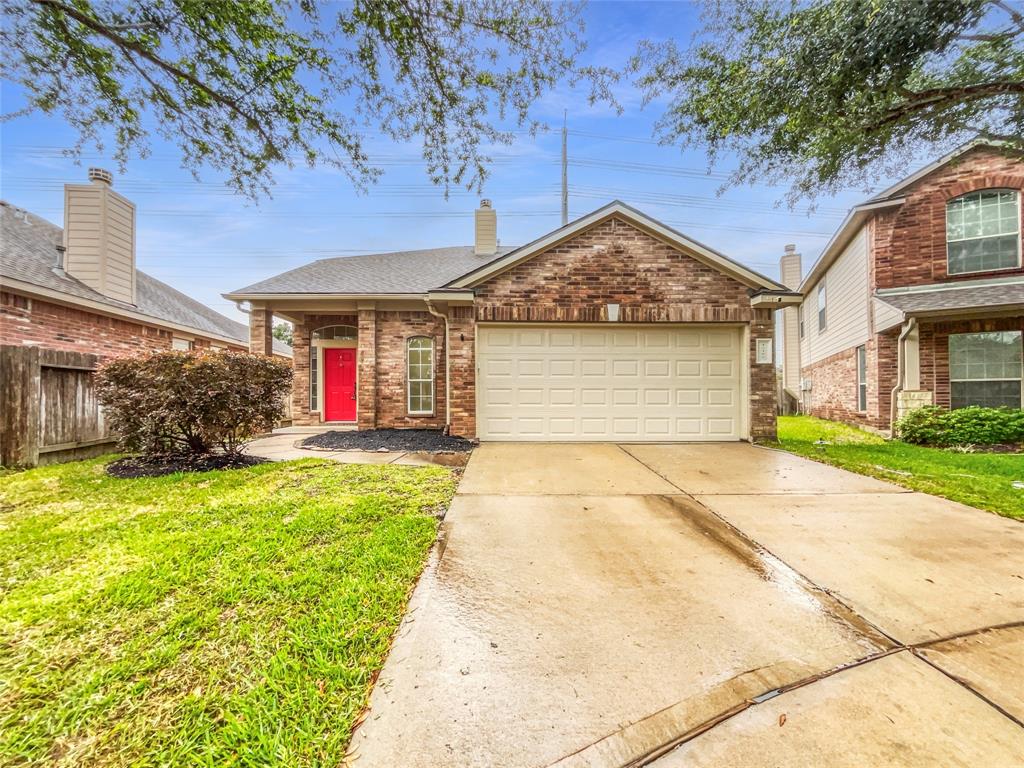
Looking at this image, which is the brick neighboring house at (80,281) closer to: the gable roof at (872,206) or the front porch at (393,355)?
the front porch at (393,355)

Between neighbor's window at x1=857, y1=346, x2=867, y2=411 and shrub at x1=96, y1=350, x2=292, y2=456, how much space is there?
14210 millimetres

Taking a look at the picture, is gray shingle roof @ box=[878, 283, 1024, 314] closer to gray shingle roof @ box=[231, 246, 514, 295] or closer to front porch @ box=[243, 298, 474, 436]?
gray shingle roof @ box=[231, 246, 514, 295]

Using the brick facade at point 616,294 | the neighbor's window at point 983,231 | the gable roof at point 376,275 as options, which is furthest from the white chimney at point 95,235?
the neighbor's window at point 983,231

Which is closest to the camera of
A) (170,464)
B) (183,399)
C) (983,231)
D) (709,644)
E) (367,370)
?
(709,644)

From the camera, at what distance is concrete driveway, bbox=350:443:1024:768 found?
4.59ft

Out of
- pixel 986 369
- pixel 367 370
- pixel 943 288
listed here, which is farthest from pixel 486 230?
pixel 986 369

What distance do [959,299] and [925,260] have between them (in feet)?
5.05

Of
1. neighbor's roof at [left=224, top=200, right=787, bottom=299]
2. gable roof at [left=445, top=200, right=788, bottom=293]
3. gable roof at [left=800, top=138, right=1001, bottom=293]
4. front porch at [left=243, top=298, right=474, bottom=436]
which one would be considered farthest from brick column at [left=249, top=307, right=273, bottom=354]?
gable roof at [left=800, top=138, right=1001, bottom=293]

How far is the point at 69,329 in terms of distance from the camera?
357 inches

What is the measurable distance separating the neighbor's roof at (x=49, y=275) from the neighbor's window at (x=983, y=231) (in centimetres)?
2024

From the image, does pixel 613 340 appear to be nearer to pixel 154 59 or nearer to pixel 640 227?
pixel 640 227

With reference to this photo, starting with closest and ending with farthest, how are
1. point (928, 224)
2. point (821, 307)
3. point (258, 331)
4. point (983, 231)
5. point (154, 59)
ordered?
point (154, 59)
point (983, 231)
point (928, 224)
point (258, 331)
point (821, 307)

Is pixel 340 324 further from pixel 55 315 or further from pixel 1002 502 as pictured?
pixel 1002 502

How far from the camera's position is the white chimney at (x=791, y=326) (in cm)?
1716
